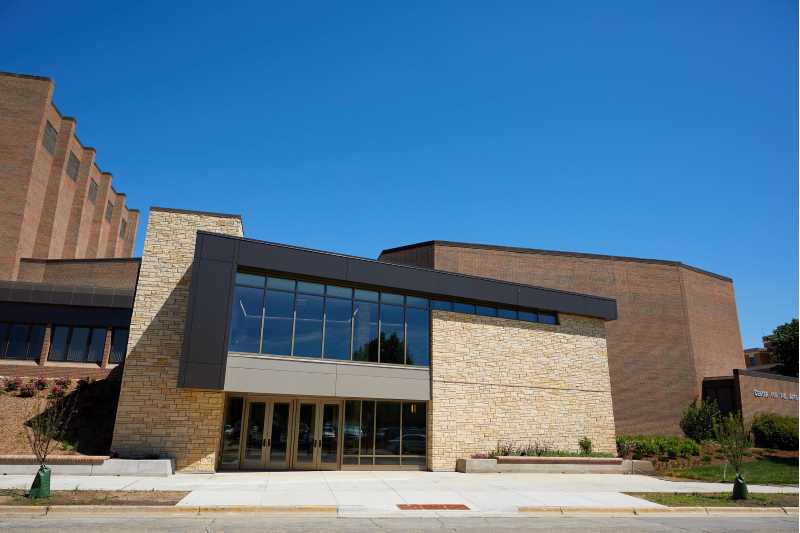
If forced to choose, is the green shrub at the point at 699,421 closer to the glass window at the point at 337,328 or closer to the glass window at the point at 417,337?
the glass window at the point at 417,337

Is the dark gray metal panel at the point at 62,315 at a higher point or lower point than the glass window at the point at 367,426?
higher

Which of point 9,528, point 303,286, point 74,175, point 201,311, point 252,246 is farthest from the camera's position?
point 74,175

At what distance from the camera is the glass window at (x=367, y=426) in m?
21.0

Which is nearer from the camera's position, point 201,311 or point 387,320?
point 201,311

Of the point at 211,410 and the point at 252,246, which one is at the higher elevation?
the point at 252,246

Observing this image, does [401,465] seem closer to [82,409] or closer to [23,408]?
[82,409]

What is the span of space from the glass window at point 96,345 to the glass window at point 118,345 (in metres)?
0.54

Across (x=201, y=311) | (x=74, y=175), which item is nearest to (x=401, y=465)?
(x=201, y=311)

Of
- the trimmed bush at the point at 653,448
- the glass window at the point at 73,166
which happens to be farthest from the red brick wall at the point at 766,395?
the glass window at the point at 73,166

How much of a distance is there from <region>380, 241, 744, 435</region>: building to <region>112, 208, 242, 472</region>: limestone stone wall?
1837cm

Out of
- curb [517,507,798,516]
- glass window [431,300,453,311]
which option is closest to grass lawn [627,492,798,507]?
curb [517,507,798,516]

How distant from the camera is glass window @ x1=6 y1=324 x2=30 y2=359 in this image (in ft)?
108

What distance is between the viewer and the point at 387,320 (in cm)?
2212

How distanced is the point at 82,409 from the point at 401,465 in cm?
1258
